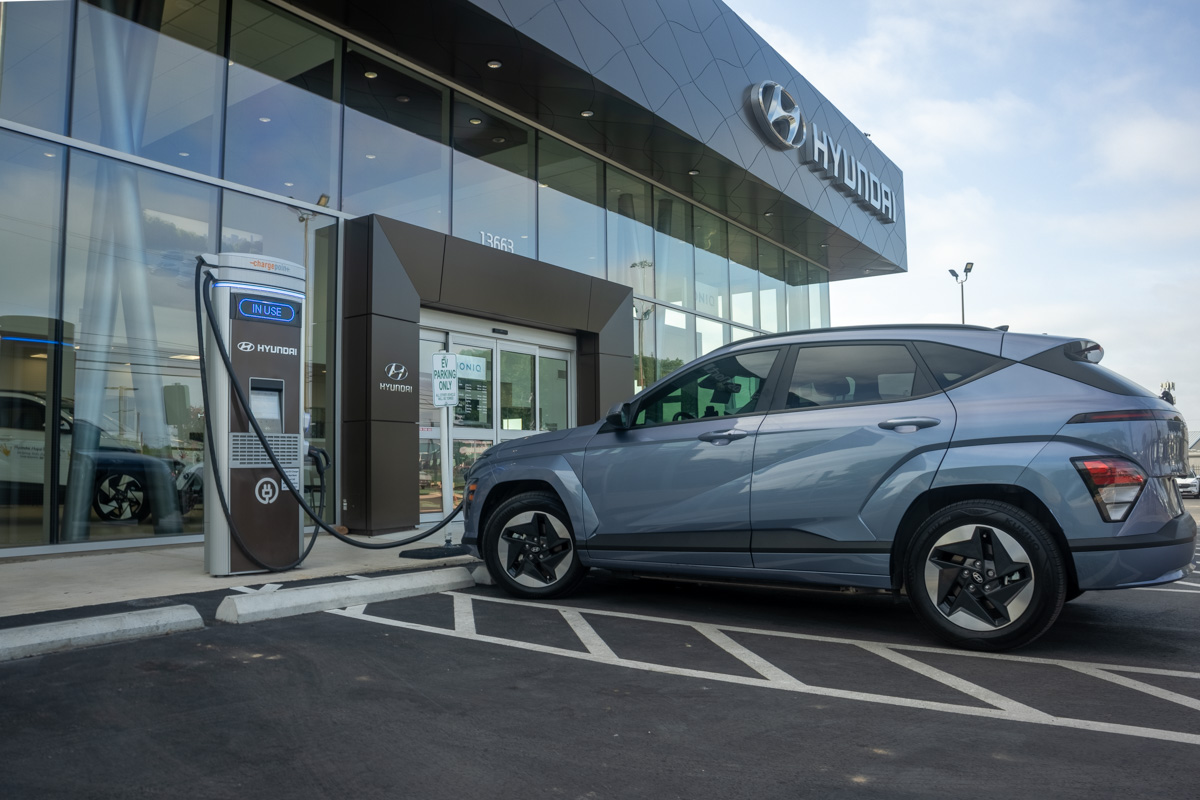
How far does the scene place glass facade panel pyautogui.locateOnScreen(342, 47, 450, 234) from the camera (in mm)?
10773

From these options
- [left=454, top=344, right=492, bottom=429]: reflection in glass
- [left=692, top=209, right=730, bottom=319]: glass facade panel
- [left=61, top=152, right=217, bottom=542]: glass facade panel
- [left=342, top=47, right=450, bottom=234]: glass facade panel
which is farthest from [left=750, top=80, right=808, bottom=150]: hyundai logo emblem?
[left=61, top=152, right=217, bottom=542]: glass facade panel

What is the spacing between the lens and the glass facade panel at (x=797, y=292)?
2131 cm

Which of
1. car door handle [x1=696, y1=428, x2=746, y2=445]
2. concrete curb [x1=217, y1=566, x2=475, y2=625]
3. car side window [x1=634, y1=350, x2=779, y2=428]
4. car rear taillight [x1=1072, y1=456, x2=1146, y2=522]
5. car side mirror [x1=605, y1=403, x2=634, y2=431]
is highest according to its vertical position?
car side window [x1=634, y1=350, x2=779, y2=428]

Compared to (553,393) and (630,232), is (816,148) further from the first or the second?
(553,393)

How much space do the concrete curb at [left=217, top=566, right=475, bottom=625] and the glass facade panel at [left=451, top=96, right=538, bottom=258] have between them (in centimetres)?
647

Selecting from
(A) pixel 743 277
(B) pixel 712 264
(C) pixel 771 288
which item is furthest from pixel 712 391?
(C) pixel 771 288

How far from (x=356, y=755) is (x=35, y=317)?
709 centimetres

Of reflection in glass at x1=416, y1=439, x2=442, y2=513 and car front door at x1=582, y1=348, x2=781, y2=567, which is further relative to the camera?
reflection in glass at x1=416, y1=439, x2=442, y2=513

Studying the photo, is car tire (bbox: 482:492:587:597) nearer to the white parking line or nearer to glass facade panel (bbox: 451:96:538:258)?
the white parking line

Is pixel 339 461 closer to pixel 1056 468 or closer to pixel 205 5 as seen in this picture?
pixel 205 5

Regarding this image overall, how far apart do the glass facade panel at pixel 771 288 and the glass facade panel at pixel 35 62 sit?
14.7 meters

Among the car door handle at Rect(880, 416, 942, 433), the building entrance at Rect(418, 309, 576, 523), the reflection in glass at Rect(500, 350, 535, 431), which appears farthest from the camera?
the reflection in glass at Rect(500, 350, 535, 431)

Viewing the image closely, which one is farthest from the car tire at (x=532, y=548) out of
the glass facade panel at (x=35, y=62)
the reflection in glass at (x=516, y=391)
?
the reflection in glass at (x=516, y=391)

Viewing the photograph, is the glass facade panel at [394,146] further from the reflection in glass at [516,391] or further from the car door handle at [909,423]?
the car door handle at [909,423]
